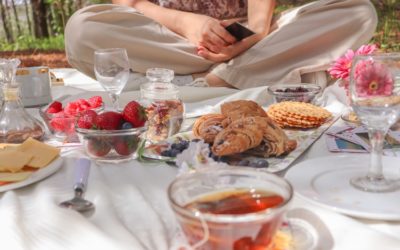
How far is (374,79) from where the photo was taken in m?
0.86

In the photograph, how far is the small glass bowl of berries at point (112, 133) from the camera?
1124 millimetres

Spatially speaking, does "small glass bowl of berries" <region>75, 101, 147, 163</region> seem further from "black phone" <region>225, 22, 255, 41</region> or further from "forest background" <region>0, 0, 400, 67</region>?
"forest background" <region>0, 0, 400, 67</region>

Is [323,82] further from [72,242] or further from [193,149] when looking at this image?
[72,242]

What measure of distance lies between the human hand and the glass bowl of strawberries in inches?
36.1

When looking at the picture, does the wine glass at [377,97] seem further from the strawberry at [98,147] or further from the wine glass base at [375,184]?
the strawberry at [98,147]

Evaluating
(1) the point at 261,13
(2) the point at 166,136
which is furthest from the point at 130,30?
(2) the point at 166,136

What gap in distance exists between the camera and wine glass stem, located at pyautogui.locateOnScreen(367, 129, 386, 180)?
894mm

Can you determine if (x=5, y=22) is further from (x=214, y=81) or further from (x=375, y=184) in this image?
(x=375, y=184)

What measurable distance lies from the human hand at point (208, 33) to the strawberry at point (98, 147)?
1174mm

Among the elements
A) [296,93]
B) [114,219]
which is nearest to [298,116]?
[296,93]

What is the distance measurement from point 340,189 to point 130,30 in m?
1.59

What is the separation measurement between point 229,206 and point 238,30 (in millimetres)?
1589

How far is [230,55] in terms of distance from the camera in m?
2.32

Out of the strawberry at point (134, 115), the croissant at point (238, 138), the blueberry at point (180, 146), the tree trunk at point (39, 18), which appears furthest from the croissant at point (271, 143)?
the tree trunk at point (39, 18)
